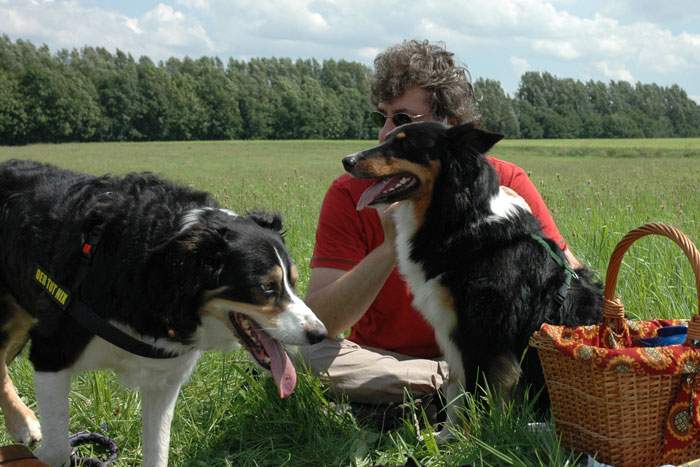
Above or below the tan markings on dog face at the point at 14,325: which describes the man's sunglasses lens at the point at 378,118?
above

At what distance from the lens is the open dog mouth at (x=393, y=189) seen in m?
3.12

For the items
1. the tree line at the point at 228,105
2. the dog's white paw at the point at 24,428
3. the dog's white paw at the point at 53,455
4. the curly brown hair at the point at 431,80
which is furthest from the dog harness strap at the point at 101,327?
the tree line at the point at 228,105

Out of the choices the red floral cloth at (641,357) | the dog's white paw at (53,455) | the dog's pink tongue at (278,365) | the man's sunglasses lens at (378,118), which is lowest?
the dog's white paw at (53,455)

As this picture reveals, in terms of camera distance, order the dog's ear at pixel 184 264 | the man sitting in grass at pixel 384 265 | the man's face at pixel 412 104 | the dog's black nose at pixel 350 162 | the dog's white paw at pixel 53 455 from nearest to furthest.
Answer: the dog's ear at pixel 184 264
the dog's white paw at pixel 53 455
the dog's black nose at pixel 350 162
the man sitting in grass at pixel 384 265
the man's face at pixel 412 104

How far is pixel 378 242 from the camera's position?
12.7 ft

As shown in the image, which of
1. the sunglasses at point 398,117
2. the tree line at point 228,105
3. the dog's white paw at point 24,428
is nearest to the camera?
the dog's white paw at point 24,428

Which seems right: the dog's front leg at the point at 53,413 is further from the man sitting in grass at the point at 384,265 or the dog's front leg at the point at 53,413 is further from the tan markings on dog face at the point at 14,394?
the man sitting in grass at the point at 384,265

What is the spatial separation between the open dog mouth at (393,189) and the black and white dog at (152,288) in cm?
52

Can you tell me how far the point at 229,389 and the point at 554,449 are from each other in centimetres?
178

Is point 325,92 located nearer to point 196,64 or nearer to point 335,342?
point 196,64

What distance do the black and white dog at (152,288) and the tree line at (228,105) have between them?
41909 mm

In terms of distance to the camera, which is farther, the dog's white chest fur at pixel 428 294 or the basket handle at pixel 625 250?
the dog's white chest fur at pixel 428 294

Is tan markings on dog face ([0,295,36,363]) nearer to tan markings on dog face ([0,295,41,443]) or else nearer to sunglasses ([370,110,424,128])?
tan markings on dog face ([0,295,41,443])

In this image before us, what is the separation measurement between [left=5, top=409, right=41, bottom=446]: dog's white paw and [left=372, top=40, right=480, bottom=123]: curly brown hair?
8.09 feet
